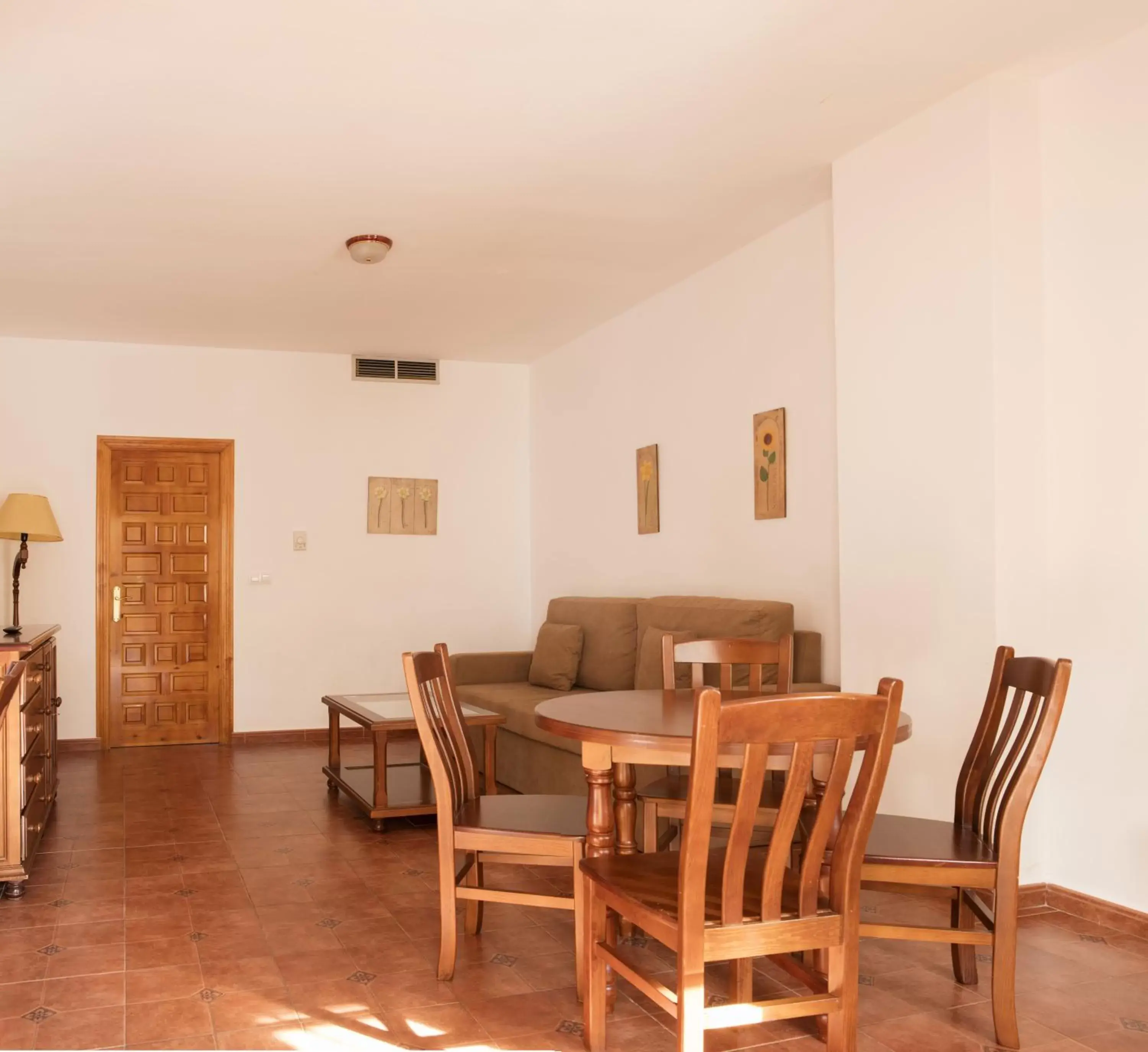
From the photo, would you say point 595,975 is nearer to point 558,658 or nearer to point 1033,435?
point 1033,435

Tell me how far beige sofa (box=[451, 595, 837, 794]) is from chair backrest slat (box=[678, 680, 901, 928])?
6.80 feet

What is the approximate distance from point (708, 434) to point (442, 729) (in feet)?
9.91

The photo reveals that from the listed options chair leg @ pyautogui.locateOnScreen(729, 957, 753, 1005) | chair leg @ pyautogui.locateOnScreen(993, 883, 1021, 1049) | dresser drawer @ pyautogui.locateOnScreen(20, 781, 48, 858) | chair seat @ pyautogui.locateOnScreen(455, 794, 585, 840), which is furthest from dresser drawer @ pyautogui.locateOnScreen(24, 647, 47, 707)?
chair leg @ pyautogui.locateOnScreen(993, 883, 1021, 1049)

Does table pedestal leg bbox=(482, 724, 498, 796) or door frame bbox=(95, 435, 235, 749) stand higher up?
door frame bbox=(95, 435, 235, 749)

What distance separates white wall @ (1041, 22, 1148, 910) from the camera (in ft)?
10.8

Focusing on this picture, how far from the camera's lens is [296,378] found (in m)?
7.55

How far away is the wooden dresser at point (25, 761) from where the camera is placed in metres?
3.79

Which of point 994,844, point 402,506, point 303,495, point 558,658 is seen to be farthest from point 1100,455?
point 303,495

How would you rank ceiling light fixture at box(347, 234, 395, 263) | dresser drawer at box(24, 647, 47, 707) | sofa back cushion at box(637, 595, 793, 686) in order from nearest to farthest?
dresser drawer at box(24, 647, 47, 707)
sofa back cushion at box(637, 595, 793, 686)
ceiling light fixture at box(347, 234, 395, 263)

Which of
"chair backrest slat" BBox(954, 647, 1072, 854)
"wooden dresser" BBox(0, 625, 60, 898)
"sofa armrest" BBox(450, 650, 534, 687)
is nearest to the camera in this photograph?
"chair backrest slat" BBox(954, 647, 1072, 854)

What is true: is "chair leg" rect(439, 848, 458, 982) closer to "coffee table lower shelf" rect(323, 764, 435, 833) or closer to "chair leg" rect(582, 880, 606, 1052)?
"chair leg" rect(582, 880, 606, 1052)

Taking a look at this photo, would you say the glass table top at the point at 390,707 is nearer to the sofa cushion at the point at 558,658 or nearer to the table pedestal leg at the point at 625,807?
the sofa cushion at the point at 558,658

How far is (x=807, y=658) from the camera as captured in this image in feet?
15.2

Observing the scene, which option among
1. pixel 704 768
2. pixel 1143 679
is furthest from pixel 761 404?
pixel 704 768
